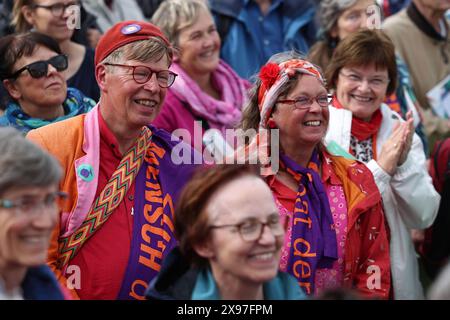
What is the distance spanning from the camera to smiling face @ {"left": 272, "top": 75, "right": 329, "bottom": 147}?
5.04 metres

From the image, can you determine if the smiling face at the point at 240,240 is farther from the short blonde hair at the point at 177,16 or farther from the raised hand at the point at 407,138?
the short blonde hair at the point at 177,16

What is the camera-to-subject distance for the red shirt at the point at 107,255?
179 inches

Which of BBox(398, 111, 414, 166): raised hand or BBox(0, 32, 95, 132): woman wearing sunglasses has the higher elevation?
BBox(0, 32, 95, 132): woman wearing sunglasses

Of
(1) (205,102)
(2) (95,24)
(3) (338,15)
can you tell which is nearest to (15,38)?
(1) (205,102)

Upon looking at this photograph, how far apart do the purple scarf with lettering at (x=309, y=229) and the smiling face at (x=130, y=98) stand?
0.71m

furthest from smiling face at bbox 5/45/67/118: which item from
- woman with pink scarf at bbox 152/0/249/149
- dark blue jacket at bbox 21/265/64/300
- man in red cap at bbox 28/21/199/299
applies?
dark blue jacket at bbox 21/265/64/300

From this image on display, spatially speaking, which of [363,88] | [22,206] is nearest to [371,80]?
[363,88]

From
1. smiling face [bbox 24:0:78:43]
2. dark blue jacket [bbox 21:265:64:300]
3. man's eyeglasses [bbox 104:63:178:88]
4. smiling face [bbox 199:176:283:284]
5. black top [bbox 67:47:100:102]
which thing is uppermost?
smiling face [bbox 24:0:78:43]

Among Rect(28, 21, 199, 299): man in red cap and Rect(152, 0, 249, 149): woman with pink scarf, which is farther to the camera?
Rect(152, 0, 249, 149): woman with pink scarf

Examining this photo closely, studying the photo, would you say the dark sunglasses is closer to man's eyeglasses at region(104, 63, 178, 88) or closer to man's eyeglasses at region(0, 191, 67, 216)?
man's eyeglasses at region(104, 63, 178, 88)

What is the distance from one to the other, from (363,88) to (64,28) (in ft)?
6.53

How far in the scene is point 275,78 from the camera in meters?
5.07

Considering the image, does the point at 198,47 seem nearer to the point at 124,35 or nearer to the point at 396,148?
the point at 396,148

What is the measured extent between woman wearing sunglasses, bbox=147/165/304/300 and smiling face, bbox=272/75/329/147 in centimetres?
107
